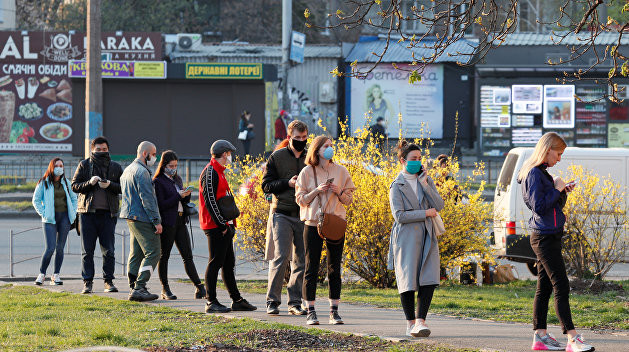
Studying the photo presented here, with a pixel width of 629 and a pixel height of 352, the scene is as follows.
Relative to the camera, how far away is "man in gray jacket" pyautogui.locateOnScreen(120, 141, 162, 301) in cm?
1023

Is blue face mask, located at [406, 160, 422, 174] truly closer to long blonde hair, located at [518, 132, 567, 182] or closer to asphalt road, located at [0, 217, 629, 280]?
long blonde hair, located at [518, 132, 567, 182]

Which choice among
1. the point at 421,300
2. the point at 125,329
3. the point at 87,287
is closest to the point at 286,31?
the point at 87,287

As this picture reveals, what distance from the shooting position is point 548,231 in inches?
283

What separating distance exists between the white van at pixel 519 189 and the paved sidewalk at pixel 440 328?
3371 millimetres

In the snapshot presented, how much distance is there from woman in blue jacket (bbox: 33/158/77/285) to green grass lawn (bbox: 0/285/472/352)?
2127 millimetres

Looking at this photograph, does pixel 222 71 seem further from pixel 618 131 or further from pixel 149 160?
pixel 149 160

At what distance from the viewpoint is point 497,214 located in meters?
12.7

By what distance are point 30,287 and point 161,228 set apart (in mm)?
2340

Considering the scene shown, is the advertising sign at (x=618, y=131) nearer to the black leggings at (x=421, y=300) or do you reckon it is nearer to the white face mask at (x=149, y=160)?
the white face mask at (x=149, y=160)

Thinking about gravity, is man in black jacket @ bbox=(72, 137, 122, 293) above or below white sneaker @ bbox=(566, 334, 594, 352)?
above

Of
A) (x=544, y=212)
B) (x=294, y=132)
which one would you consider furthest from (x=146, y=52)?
(x=544, y=212)

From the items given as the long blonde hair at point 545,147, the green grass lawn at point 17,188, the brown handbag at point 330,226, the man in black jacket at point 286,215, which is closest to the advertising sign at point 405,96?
the green grass lawn at point 17,188

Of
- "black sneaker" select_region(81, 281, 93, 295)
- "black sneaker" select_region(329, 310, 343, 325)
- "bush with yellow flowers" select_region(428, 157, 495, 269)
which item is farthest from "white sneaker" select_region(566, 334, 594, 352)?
"black sneaker" select_region(81, 281, 93, 295)

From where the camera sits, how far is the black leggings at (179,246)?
420 inches
